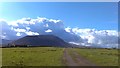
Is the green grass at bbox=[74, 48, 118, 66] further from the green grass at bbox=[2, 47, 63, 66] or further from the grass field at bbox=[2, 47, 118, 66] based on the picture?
the green grass at bbox=[2, 47, 63, 66]

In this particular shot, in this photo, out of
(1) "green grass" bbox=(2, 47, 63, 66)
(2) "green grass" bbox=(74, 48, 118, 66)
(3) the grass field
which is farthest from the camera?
(2) "green grass" bbox=(74, 48, 118, 66)

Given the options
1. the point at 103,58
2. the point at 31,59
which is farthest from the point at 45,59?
the point at 103,58

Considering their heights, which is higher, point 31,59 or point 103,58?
point 103,58

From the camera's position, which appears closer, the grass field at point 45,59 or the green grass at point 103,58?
the grass field at point 45,59

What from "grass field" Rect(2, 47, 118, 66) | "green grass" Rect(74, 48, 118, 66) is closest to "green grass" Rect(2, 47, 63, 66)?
"grass field" Rect(2, 47, 118, 66)

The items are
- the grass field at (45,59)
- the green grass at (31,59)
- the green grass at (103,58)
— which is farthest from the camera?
the green grass at (103,58)

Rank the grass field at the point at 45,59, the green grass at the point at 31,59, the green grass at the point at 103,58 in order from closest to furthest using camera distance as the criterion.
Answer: the green grass at the point at 31,59
the grass field at the point at 45,59
the green grass at the point at 103,58

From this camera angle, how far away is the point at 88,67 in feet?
127

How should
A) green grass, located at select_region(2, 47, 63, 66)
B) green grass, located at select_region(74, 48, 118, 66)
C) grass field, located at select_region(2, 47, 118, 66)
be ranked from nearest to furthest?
green grass, located at select_region(2, 47, 63, 66) → grass field, located at select_region(2, 47, 118, 66) → green grass, located at select_region(74, 48, 118, 66)

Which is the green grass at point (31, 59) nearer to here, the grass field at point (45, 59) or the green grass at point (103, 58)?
the grass field at point (45, 59)

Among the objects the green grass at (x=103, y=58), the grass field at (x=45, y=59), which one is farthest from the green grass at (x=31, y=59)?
the green grass at (x=103, y=58)

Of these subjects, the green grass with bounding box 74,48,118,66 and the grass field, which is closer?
the grass field

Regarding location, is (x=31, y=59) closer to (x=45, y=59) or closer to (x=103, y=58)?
(x=45, y=59)

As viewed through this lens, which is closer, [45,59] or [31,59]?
[45,59]
